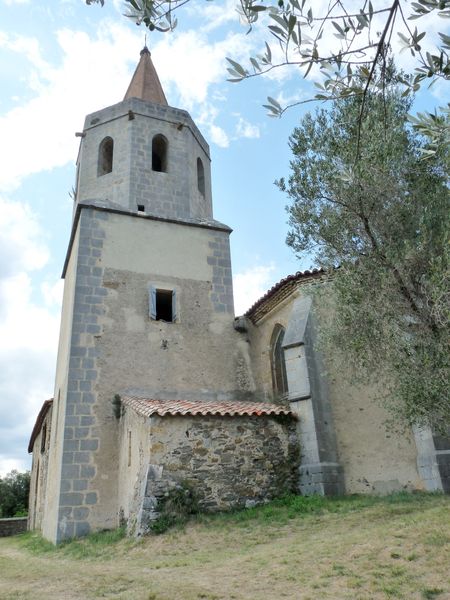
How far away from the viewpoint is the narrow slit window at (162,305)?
46.5 feet

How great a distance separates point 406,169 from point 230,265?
25.5 ft

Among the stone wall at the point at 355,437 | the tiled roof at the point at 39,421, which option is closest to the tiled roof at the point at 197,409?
the stone wall at the point at 355,437

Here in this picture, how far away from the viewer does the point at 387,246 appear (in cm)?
852

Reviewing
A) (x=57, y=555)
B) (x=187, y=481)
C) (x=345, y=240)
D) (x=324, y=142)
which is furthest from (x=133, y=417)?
(x=324, y=142)

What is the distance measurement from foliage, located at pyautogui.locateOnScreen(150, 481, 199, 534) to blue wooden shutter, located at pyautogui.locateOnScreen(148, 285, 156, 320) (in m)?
5.23

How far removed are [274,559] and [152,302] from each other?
27.8ft

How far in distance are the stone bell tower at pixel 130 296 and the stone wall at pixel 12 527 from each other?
1397 cm

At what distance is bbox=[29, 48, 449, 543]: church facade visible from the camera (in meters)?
10.6

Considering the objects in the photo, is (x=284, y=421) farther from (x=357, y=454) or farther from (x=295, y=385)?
(x=357, y=454)

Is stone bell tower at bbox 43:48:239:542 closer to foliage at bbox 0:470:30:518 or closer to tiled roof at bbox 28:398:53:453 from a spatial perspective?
tiled roof at bbox 28:398:53:453

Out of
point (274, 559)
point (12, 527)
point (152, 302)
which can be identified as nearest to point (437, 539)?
point (274, 559)

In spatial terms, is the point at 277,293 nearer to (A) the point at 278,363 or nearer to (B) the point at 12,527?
(A) the point at 278,363

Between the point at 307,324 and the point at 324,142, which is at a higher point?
the point at 324,142

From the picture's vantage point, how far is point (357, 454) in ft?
37.1
